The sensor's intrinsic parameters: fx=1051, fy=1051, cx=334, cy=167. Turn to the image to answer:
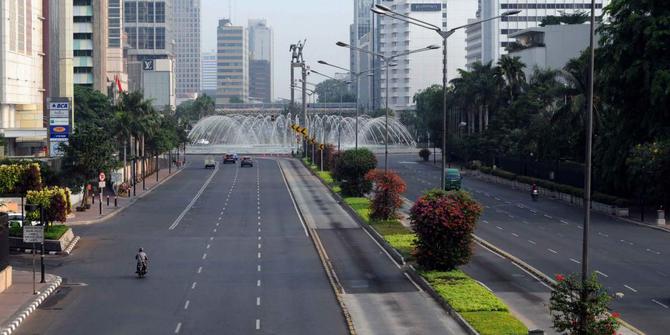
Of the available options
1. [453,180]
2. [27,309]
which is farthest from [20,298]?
[453,180]

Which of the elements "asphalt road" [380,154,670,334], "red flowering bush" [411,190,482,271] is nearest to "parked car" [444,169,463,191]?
"asphalt road" [380,154,670,334]

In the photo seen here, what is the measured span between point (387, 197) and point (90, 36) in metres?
109

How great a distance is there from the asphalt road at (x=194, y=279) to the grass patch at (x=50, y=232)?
141 cm

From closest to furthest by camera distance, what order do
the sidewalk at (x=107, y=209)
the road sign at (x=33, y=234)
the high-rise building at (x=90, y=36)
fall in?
the road sign at (x=33, y=234), the sidewalk at (x=107, y=209), the high-rise building at (x=90, y=36)

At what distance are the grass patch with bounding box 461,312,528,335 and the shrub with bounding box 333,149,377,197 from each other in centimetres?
5003

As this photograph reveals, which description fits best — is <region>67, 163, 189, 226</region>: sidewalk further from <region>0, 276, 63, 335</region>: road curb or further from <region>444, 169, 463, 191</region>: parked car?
<region>444, 169, 463, 191</region>: parked car

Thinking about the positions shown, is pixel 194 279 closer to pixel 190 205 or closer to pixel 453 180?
pixel 190 205

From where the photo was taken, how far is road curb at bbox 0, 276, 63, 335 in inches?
1263

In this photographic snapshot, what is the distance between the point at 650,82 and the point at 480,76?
211 ft

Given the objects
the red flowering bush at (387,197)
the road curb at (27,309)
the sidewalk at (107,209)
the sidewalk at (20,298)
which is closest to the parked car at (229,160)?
the sidewalk at (107,209)

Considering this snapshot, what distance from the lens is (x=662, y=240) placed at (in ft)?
187

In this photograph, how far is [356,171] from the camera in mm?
83875

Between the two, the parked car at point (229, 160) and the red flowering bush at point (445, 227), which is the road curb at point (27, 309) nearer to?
the red flowering bush at point (445, 227)

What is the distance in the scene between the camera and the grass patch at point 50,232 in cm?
5256
